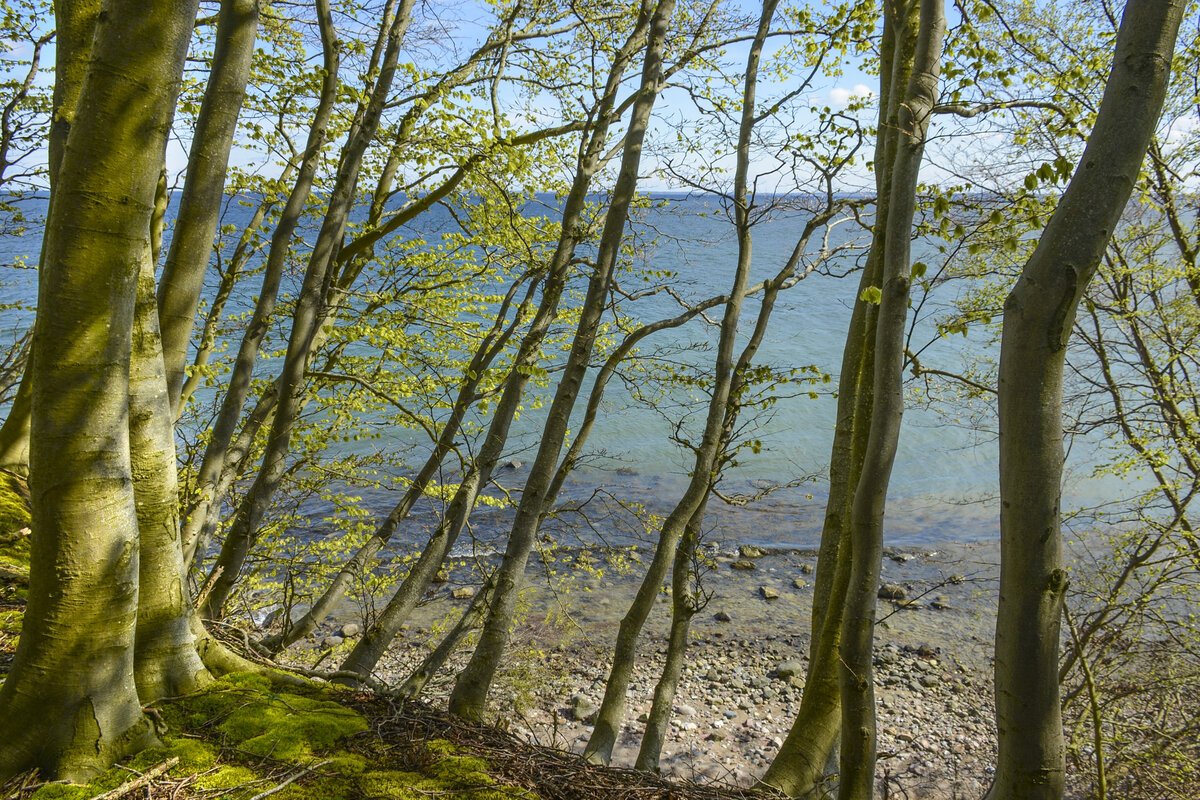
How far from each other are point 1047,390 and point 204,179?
3985 millimetres

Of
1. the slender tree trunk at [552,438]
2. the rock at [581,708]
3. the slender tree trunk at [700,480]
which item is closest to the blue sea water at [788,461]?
the rock at [581,708]

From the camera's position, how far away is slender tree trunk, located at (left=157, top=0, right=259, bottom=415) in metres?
3.56

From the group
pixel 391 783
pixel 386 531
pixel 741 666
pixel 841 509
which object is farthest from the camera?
pixel 741 666

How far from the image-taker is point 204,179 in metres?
3.60

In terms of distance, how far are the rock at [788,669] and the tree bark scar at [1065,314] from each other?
10.1 meters

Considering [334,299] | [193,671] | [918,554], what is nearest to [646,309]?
[918,554]

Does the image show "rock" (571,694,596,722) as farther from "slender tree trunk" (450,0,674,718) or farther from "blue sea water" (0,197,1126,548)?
"slender tree trunk" (450,0,674,718)

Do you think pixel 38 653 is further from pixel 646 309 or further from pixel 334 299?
pixel 646 309

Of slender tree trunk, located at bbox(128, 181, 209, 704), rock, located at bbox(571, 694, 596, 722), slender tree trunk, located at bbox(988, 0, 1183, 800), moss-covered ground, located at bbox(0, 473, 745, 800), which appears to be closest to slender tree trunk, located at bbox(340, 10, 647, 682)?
moss-covered ground, located at bbox(0, 473, 745, 800)

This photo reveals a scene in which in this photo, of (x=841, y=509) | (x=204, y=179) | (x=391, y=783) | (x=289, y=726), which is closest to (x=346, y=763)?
(x=391, y=783)

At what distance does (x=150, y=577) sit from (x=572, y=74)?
650cm

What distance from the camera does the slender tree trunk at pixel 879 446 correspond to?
9.82ft

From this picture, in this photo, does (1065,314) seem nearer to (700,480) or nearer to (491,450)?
(491,450)

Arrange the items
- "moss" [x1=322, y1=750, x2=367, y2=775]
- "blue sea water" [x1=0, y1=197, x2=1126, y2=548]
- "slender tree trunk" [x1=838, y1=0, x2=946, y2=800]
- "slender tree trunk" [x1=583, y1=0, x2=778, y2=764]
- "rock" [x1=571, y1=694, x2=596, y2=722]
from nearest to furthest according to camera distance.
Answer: "moss" [x1=322, y1=750, x2=367, y2=775], "slender tree trunk" [x1=838, y1=0, x2=946, y2=800], "slender tree trunk" [x1=583, y1=0, x2=778, y2=764], "rock" [x1=571, y1=694, x2=596, y2=722], "blue sea water" [x1=0, y1=197, x2=1126, y2=548]
